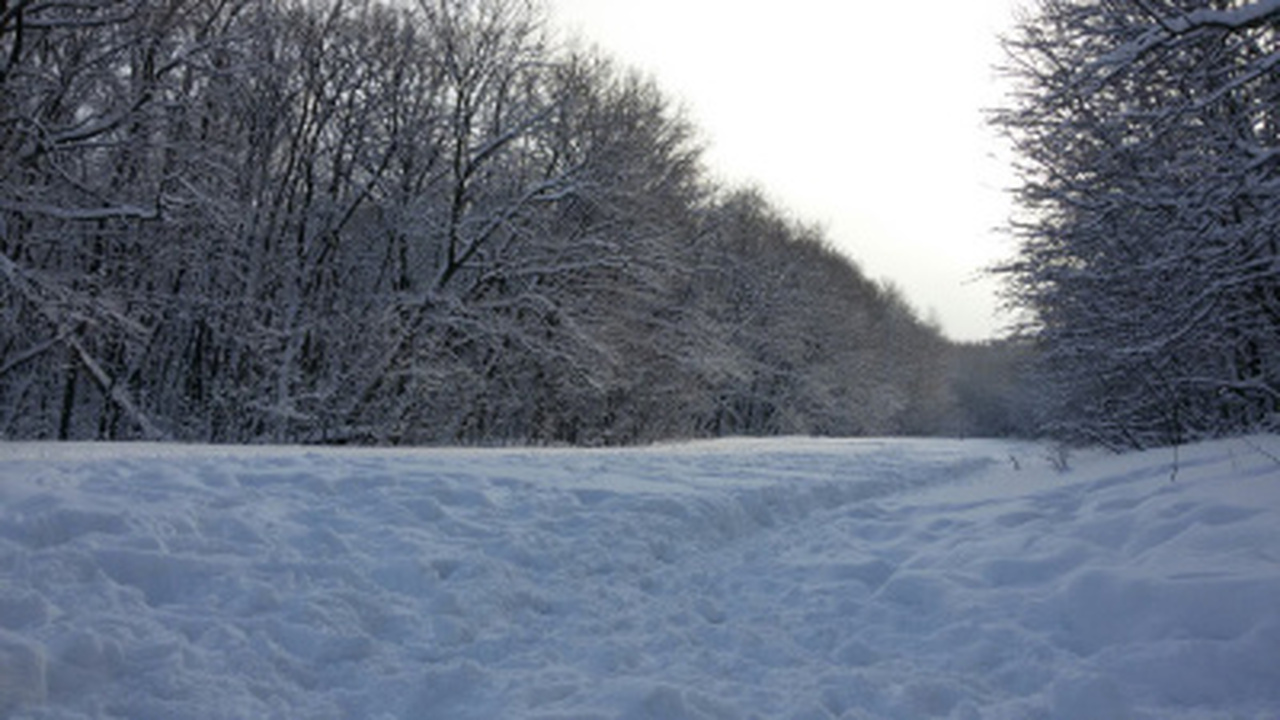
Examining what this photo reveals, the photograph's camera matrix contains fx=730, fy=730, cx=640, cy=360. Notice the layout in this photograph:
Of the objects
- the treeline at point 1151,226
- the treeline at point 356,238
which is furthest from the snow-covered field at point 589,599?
the treeline at point 356,238

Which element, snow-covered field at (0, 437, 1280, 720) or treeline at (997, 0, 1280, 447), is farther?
treeline at (997, 0, 1280, 447)

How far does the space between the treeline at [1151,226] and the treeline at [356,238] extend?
9499 mm

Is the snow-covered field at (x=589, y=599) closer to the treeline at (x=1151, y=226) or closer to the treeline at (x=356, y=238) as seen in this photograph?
the treeline at (x=1151, y=226)

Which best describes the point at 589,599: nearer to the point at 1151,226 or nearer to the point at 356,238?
the point at 1151,226

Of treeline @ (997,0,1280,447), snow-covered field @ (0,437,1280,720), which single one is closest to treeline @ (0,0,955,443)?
snow-covered field @ (0,437,1280,720)

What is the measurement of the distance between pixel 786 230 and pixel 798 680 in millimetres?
39307

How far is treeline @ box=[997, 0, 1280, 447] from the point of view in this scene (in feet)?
21.4

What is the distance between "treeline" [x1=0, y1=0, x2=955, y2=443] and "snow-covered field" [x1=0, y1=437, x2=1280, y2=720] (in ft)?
26.3

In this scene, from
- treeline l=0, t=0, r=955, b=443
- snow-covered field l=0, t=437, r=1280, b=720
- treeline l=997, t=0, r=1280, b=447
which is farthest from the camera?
treeline l=0, t=0, r=955, b=443

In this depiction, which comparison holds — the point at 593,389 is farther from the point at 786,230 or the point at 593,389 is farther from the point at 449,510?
the point at 786,230

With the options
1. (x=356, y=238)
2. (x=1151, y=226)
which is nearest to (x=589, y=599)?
(x=1151, y=226)

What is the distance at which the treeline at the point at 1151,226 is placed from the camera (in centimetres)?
652

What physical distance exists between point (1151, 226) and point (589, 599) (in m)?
8.54

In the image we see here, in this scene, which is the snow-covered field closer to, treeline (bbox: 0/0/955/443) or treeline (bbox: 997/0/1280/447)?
treeline (bbox: 997/0/1280/447)
